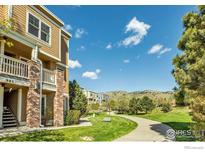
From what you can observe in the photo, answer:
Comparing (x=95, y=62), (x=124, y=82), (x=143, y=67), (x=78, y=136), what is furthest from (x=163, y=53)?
(x=78, y=136)

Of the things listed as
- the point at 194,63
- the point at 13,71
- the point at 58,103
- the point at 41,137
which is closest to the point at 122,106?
the point at 58,103

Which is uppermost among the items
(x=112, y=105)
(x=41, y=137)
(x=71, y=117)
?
(x=112, y=105)

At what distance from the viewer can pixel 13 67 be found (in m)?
10.2

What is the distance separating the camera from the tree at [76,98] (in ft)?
54.7

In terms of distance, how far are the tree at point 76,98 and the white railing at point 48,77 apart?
3779mm

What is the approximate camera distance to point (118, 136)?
905 centimetres

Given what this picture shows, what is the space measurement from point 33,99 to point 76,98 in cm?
616

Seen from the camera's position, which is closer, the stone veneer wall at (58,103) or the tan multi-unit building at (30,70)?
the tan multi-unit building at (30,70)

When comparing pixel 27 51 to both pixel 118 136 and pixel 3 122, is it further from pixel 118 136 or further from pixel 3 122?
pixel 118 136

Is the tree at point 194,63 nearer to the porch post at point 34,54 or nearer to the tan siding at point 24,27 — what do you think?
the porch post at point 34,54

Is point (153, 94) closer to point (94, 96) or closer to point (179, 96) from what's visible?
point (94, 96)

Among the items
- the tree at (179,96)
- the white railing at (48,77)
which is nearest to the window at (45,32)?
the white railing at (48,77)

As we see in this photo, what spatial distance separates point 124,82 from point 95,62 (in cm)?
173

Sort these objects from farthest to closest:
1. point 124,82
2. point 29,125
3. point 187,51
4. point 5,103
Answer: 1. point 5,103
2. point 29,125
3. point 124,82
4. point 187,51
